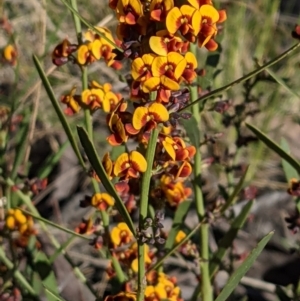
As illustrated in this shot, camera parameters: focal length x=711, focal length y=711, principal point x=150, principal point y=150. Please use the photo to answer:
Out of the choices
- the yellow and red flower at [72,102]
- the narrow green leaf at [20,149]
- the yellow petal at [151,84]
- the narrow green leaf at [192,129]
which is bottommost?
the narrow green leaf at [20,149]

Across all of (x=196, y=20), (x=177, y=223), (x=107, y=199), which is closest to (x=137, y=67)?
(x=196, y=20)

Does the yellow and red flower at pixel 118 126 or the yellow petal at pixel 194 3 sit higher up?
the yellow petal at pixel 194 3

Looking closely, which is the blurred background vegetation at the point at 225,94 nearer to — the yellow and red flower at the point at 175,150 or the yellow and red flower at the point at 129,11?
the yellow and red flower at the point at 175,150

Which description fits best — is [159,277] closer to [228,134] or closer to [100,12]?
[228,134]

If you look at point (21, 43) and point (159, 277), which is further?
point (21, 43)

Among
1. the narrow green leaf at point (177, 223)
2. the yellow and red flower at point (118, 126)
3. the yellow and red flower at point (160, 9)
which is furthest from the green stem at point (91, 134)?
the yellow and red flower at point (160, 9)

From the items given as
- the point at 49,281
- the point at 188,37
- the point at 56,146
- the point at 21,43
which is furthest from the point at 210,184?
the point at 188,37
